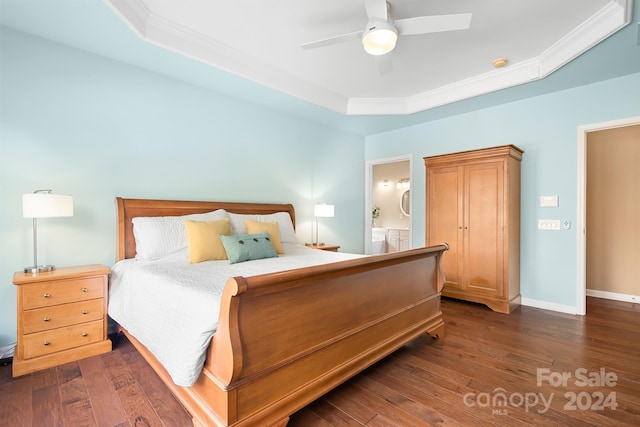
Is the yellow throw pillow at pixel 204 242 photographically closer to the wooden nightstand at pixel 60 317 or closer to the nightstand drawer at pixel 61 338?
the wooden nightstand at pixel 60 317

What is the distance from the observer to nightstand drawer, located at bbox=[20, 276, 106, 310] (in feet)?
6.99

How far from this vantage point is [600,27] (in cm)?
247

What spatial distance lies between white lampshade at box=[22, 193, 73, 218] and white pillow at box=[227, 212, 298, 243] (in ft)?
4.63

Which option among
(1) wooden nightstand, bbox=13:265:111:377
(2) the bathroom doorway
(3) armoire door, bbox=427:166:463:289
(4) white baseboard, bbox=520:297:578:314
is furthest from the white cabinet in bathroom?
(1) wooden nightstand, bbox=13:265:111:377

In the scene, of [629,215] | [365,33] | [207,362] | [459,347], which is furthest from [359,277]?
[629,215]

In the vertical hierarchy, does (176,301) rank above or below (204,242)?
below

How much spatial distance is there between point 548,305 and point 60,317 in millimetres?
4876

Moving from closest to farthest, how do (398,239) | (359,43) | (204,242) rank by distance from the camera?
(204,242) < (359,43) < (398,239)

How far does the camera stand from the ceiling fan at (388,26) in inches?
80.3

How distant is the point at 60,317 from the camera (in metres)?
2.25

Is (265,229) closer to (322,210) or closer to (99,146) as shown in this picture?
(322,210)

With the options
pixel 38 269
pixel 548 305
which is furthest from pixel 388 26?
pixel 548 305

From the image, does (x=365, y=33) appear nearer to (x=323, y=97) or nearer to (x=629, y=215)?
(x=323, y=97)

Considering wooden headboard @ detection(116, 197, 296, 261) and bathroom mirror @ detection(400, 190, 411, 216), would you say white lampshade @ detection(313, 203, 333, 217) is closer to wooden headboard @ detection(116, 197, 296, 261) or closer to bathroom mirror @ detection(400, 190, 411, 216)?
wooden headboard @ detection(116, 197, 296, 261)
